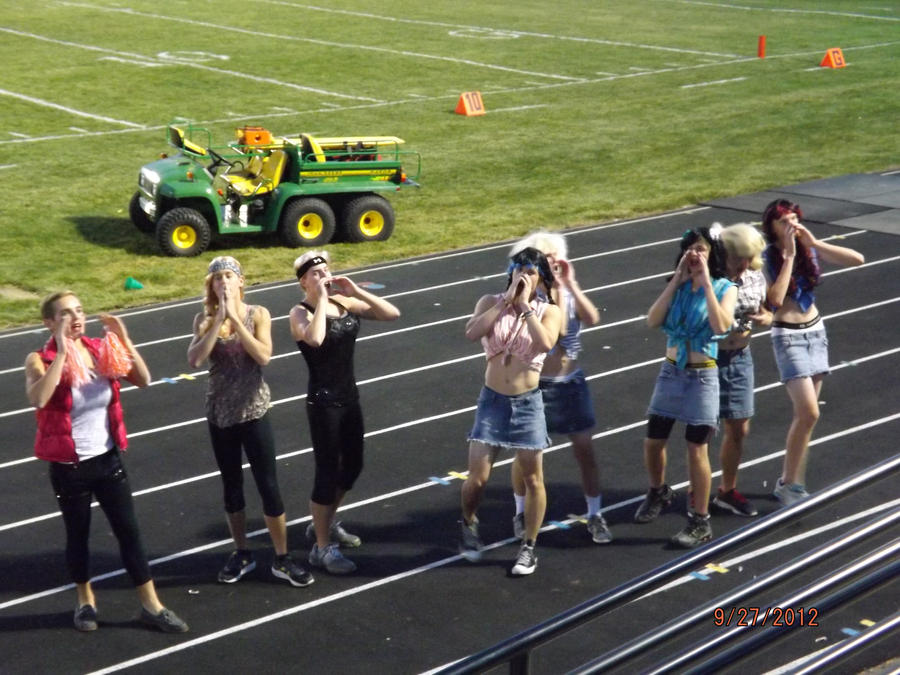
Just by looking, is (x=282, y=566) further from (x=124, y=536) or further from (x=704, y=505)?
(x=704, y=505)

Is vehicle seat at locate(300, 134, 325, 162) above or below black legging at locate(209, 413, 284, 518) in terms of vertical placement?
above

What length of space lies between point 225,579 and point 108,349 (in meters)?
1.66

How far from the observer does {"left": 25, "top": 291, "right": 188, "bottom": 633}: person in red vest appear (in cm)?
635

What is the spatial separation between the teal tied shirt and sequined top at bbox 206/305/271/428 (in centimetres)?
247

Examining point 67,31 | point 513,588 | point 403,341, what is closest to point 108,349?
point 513,588

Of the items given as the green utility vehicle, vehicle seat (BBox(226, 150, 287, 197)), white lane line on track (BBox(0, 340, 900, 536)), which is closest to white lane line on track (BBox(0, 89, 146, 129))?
the green utility vehicle

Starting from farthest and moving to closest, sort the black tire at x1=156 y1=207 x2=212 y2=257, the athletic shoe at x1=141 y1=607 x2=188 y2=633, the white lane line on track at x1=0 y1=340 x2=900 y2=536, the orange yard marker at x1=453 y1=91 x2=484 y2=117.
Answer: the orange yard marker at x1=453 y1=91 x2=484 y2=117
the black tire at x1=156 y1=207 x2=212 y2=257
the white lane line on track at x1=0 y1=340 x2=900 y2=536
the athletic shoe at x1=141 y1=607 x2=188 y2=633

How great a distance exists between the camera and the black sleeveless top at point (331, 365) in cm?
702

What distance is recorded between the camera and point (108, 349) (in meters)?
6.41

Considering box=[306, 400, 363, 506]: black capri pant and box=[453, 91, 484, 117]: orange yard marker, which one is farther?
box=[453, 91, 484, 117]: orange yard marker

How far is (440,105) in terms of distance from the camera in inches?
1089

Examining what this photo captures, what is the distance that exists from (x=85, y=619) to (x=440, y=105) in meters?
22.1

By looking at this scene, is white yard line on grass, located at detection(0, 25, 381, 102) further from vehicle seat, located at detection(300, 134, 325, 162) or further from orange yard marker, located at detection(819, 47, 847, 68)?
vehicle seat, located at detection(300, 134, 325, 162)

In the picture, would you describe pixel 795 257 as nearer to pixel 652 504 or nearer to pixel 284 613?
pixel 652 504
